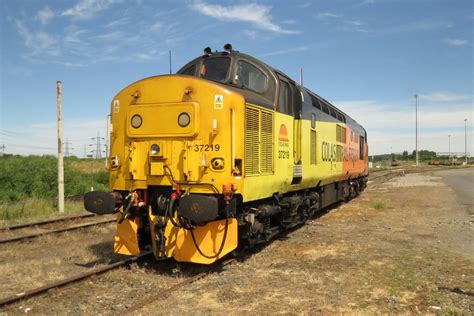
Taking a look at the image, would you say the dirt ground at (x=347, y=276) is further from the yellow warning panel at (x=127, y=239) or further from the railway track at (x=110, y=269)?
the yellow warning panel at (x=127, y=239)

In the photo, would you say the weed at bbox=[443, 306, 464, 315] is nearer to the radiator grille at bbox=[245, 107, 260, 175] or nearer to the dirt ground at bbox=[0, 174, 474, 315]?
the dirt ground at bbox=[0, 174, 474, 315]

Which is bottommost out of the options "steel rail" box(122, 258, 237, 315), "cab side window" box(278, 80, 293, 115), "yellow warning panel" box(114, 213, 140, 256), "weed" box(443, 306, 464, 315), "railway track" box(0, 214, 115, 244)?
"weed" box(443, 306, 464, 315)

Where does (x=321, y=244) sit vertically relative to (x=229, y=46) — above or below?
below

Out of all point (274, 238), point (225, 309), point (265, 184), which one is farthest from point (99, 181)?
point (225, 309)

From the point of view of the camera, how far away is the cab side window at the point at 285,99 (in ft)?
27.4

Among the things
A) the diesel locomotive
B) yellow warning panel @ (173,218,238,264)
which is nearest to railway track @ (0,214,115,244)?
the diesel locomotive

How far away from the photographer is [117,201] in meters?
6.92

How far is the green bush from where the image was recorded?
58.7ft

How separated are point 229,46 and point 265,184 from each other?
2.70 metres

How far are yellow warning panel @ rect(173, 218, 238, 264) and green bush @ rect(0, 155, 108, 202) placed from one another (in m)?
12.3

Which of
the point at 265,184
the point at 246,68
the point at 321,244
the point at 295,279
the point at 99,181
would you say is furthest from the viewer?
the point at 99,181

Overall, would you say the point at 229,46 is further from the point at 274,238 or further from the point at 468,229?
the point at 468,229

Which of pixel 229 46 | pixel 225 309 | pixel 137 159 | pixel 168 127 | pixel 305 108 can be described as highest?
pixel 229 46

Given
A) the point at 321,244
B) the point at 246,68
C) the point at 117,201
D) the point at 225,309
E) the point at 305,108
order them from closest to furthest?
the point at 225,309 < the point at 117,201 < the point at 246,68 < the point at 321,244 < the point at 305,108
